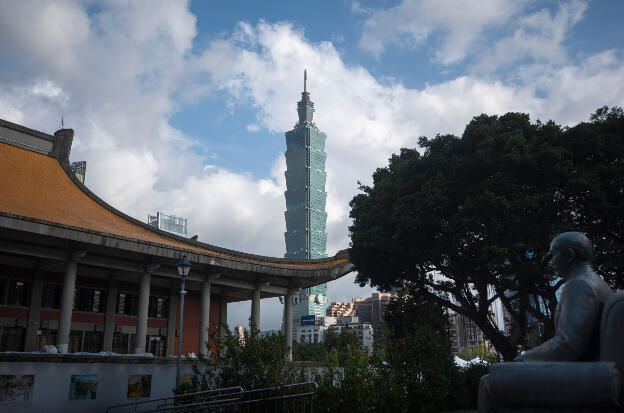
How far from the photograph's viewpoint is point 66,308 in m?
23.8

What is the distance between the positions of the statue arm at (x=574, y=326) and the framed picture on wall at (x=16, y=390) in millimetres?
17047

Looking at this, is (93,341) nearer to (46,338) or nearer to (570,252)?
(46,338)

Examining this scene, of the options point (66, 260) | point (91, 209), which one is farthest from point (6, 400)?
point (91, 209)

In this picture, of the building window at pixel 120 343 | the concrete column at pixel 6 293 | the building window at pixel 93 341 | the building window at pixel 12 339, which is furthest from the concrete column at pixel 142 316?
the concrete column at pixel 6 293

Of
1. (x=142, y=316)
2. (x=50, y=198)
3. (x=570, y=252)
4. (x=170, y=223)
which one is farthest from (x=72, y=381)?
(x=170, y=223)

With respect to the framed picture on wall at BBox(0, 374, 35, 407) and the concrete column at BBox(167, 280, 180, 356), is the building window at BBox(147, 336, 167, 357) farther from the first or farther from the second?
the framed picture on wall at BBox(0, 374, 35, 407)

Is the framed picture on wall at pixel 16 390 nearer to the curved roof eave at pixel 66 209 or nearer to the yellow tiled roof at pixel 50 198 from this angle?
the curved roof eave at pixel 66 209

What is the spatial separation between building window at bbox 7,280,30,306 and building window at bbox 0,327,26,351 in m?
1.42

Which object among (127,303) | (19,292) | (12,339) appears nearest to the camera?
(12,339)

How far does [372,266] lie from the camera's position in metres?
27.2

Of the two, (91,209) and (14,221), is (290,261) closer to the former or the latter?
(91,209)

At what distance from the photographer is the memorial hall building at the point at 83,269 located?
23.9 metres

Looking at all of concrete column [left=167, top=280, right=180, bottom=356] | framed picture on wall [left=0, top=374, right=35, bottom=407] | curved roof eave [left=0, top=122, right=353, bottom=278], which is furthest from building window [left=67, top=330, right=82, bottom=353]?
framed picture on wall [left=0, top=374, right=35, bottom=407]

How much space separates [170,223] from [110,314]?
468 feet
